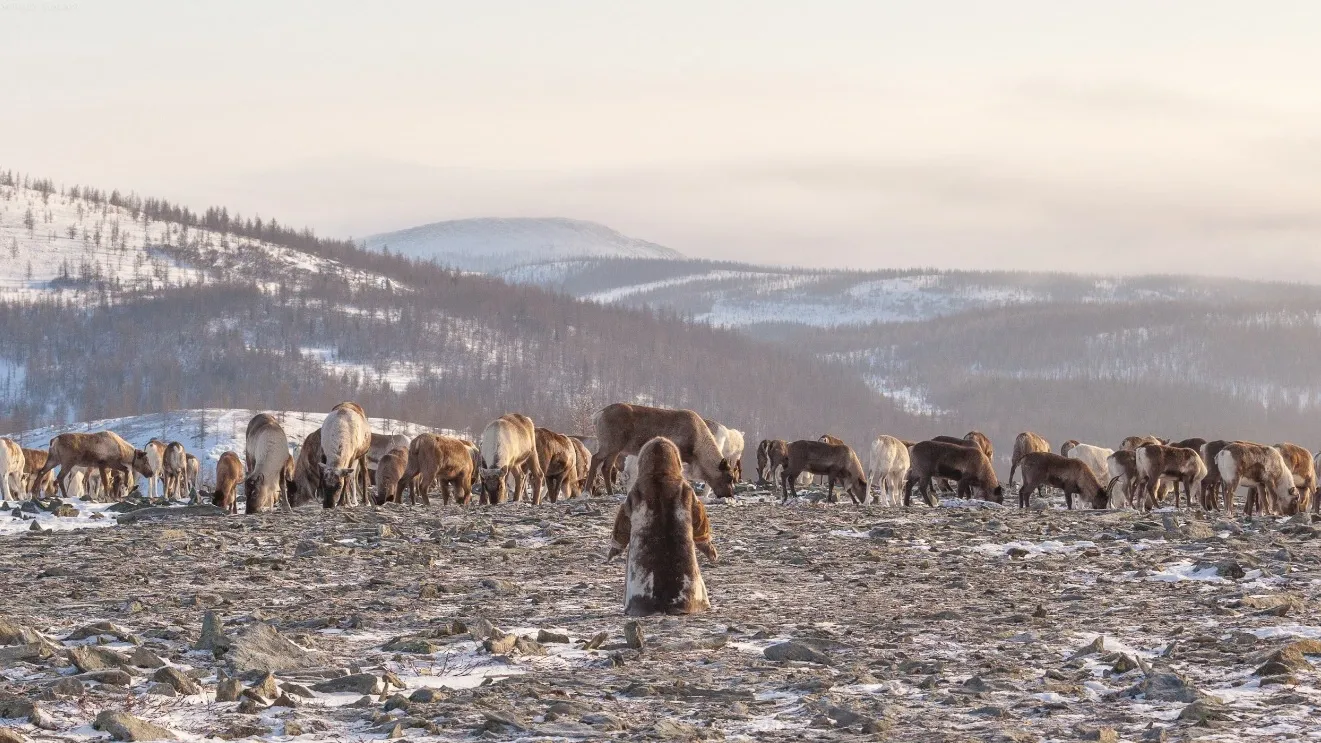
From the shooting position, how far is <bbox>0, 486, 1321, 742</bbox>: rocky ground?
8.40m

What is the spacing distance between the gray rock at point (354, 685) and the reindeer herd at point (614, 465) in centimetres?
1634

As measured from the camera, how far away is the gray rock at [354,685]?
9130 mm

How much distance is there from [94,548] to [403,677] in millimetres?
10981

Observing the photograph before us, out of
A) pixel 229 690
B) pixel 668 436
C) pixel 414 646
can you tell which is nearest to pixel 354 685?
pixel 229 690

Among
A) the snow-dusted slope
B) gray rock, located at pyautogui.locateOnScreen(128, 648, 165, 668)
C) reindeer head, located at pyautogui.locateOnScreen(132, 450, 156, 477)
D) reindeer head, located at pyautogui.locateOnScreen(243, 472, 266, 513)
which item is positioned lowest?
the snow-dusted slope

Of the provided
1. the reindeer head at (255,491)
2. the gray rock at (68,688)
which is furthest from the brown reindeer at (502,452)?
the gray rock at (68,688)

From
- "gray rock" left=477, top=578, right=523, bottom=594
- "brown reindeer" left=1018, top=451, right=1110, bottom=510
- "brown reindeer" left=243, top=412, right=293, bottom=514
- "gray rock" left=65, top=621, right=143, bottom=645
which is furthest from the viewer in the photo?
"brown reindeer" left=1018, top=451, right=1110, bottom=510

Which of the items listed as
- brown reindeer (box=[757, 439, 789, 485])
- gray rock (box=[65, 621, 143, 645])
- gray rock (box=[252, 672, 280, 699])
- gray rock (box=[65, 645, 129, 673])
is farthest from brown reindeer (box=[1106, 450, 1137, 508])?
gray rock (box=[252, 672, 280, 699])

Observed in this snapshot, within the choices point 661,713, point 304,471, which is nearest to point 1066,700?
point 661,713

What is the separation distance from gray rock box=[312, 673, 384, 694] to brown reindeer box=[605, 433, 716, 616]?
389cm

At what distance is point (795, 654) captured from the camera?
10539mm

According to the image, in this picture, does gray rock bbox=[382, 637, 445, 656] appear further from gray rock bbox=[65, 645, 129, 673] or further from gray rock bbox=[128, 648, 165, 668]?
gray rock bbox=[65, 645, 129, 673]

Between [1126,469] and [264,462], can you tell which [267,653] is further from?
[1126,469]

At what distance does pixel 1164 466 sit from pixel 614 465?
45.5 feet
